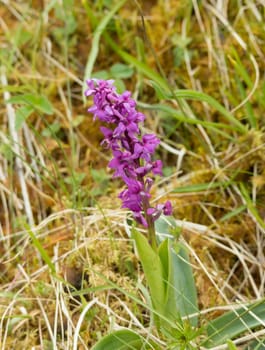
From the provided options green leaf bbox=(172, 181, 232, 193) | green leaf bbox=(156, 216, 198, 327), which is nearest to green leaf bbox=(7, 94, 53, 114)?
green leaf bbox=(172, 181, 232, 193)

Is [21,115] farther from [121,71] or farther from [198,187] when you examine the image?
[198,187]

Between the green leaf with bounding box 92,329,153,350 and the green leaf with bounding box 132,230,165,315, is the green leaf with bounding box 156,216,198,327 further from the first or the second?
the green leaf with bounding box 92,329,153,350

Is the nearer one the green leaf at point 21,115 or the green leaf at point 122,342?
the green leaf at point 122,342

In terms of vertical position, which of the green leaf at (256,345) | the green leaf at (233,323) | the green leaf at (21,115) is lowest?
the green leaf at (256,345)

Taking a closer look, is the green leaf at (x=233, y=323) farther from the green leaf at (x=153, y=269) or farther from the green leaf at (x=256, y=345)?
the green leaf at (x=153, y=269)

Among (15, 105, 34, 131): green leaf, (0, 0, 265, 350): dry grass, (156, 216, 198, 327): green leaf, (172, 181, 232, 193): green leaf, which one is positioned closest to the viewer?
(156, 216, 198, 327): green leaf

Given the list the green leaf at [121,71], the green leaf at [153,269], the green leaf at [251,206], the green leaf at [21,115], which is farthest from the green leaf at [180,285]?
the green leaf at [121,71]

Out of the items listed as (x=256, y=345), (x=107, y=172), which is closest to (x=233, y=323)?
(x=256, y=345)
